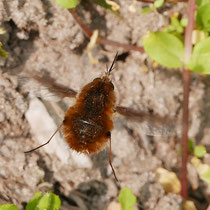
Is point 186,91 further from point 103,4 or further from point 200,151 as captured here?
point 103,4

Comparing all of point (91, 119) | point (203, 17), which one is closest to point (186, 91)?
point (203, 17)

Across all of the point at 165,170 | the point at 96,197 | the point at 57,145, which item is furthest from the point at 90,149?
the point at 165,170

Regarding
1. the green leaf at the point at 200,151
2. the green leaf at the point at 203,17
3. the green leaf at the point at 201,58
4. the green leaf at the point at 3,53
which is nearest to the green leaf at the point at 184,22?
the green leaf at the point at 203,17

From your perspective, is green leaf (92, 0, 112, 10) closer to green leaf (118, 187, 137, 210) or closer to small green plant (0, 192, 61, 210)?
green leaf (118, 187, 137, 210)

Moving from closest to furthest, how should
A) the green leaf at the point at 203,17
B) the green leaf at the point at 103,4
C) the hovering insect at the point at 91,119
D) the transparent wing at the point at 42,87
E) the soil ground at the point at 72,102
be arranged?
the hovering insect at the point at 91,119, the transparent wing at the point at 42,87, the soil ground at the point at 72,102, the green leaf at the point at 203,17, the green leaf at the point at 103,4

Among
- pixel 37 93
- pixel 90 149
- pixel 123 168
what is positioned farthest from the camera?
pixel 123 168

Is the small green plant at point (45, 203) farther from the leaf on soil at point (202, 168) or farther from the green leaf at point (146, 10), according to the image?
the green leaf at point (146, 10)

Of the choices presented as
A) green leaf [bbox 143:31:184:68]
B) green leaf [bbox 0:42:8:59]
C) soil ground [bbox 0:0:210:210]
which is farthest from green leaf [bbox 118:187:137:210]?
green leaf [bbox 0:42:8:59]

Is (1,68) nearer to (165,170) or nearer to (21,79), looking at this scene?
(21,79)
